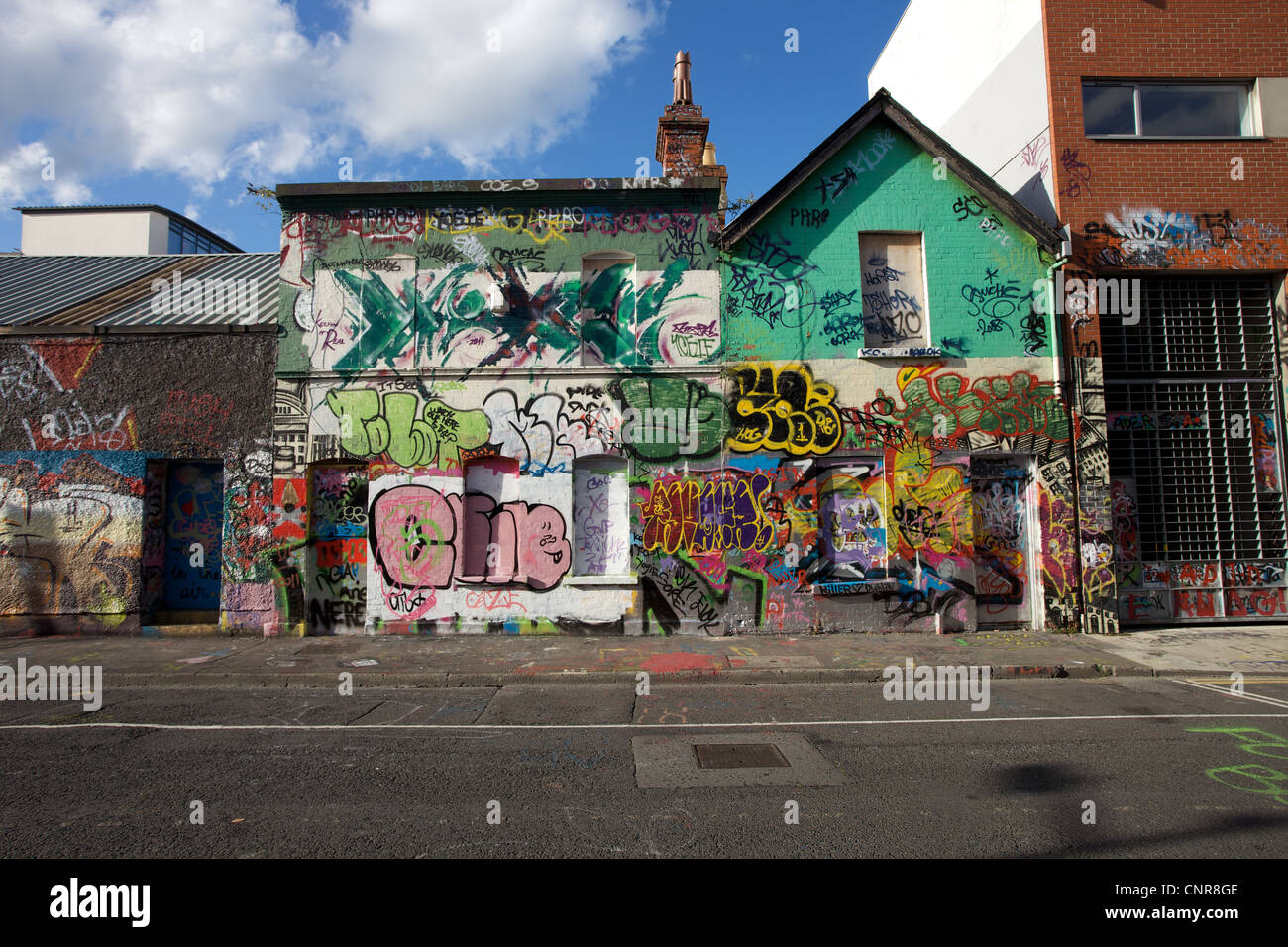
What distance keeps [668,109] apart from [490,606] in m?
8.71

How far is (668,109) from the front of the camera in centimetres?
1231

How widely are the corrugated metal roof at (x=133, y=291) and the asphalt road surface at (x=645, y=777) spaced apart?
23.4 ft

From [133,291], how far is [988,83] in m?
16.7

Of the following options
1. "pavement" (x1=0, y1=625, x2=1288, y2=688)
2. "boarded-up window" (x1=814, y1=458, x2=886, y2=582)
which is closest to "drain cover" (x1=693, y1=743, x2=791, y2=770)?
"pavement" (x1=0, y1=625, x2=1288, y2=688)

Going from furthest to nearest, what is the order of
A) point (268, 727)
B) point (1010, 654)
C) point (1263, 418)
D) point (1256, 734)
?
point (1263, 418) → point (1010, 654) → point (268, 727) → point (1256, 734)

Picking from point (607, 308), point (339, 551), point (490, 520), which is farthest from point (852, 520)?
Answer: point (339, 551)

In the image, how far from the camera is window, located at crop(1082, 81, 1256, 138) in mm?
11891

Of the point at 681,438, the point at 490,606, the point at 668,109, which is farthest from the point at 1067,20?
the point at 490,606

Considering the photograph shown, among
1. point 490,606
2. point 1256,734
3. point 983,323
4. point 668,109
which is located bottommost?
point 1256,734

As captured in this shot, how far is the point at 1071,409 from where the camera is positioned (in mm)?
11242

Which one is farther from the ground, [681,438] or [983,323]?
[983,323]

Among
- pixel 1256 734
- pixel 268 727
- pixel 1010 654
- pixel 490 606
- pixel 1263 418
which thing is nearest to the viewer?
pixel 1256 734

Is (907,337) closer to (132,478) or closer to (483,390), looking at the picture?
(483,390)

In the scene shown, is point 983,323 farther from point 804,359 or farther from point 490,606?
point 490,606
